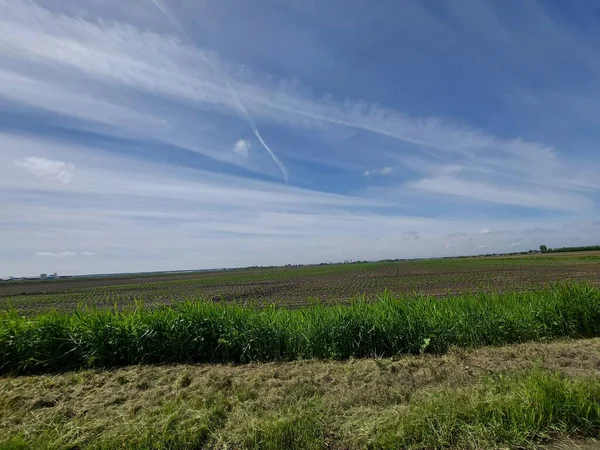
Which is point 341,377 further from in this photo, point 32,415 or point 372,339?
point 32,415

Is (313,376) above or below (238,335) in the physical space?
below

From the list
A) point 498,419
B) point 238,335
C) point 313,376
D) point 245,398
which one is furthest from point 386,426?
point 238,335

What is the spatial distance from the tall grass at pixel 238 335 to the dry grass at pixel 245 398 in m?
0.42

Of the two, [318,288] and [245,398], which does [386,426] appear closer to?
[245,398]

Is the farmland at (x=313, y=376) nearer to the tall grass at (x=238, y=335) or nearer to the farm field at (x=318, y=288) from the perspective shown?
the tall grass at (x=238, y=335)

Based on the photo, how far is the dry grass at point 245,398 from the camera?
330 centimetres

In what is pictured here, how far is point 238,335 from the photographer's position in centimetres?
599

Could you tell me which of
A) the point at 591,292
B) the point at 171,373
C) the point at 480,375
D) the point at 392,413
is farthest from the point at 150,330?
the point at 591,292

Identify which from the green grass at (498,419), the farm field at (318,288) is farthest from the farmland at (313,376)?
the farm field at (318,288)

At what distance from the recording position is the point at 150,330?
19.8 ft

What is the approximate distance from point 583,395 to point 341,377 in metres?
2.76

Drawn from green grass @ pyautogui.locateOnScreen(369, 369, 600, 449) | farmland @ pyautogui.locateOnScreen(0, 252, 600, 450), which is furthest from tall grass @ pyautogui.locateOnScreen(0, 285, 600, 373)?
green grass @ pyautogui.locateOnScreen(369, 369, 600, 449)

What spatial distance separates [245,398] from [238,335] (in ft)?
6.27

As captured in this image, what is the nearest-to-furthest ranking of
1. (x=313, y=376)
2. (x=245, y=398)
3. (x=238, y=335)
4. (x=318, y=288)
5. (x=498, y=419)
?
(x=498, y=419) → (x=245, y=398) → (x=313, y=376) → (x=238, y=335) → (x=318, y=288)
